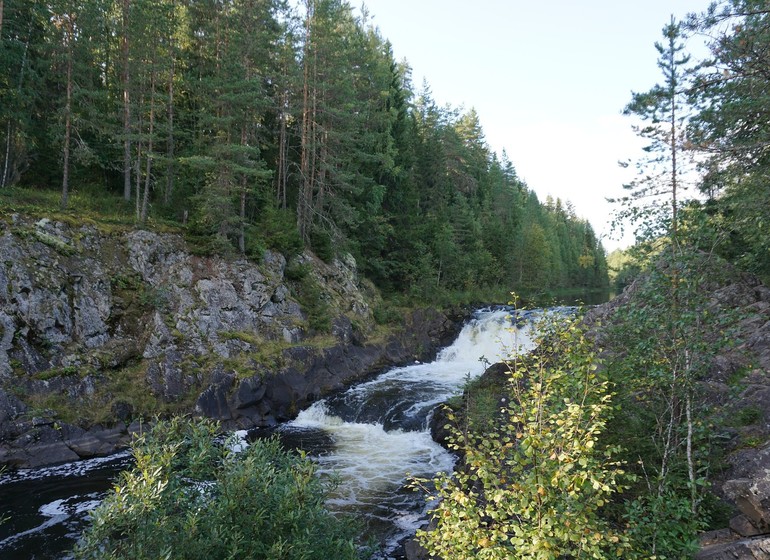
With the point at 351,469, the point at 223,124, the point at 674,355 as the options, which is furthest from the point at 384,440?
the point at 223,124

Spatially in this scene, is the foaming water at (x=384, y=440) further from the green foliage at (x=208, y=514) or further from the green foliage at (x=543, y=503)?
the green foliage at (x=208, y=514)

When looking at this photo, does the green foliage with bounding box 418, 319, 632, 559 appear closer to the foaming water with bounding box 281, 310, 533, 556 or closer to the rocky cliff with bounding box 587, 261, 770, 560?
the foaming water with bounding box 281, 310, 533, 556

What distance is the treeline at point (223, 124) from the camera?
69.0ft

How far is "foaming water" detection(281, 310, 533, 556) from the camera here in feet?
37.9

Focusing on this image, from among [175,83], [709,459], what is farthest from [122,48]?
[709,459]

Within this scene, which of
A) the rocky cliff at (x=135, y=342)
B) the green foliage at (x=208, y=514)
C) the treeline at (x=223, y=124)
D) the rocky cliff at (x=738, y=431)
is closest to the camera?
the green foliage at (x=208, y=514)

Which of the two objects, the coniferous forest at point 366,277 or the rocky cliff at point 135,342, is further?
the rocky cliff at point 135,342

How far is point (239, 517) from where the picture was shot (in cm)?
532

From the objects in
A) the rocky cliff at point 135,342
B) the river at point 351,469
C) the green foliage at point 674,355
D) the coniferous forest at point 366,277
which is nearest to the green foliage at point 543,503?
the coniferous forest at point 366,277

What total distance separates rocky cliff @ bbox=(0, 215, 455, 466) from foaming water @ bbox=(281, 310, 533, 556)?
5.56ft

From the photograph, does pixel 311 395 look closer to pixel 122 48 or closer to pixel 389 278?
pixel 389 278

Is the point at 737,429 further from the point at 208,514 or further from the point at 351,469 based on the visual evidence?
the point at 351,469

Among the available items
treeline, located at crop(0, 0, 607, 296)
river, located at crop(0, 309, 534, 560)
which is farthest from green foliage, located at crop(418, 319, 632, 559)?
treeline, located at crop(0, 0, 607, 296)

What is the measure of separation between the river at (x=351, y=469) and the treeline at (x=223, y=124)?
33.5 feet
